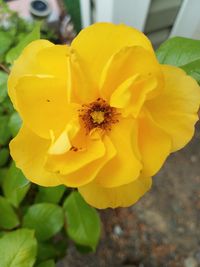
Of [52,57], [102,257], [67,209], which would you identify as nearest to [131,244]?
[102,257]

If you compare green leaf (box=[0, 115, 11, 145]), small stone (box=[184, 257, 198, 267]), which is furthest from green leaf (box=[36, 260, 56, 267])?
small stone (box=[184, 257, 198, 267])

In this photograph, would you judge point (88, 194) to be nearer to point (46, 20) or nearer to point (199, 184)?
point (199, 184)

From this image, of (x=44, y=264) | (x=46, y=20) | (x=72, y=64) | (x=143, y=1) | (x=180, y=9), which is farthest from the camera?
(x=46, y=20)

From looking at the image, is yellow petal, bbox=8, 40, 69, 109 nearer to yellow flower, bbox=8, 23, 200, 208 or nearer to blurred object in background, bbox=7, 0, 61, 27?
yellow flower, bbox=8, 23, 200, 208

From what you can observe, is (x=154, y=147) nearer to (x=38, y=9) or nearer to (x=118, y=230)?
(x=118, y=230)

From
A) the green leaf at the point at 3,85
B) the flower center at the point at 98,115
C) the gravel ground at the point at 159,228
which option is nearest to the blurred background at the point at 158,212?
the gravel ground at the point at 159,228

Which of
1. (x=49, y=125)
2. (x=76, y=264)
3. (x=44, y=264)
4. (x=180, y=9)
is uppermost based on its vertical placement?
(x=49, y=125)
